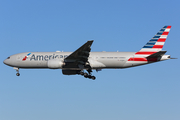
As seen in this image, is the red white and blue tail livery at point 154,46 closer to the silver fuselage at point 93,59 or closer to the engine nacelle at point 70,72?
the silver fuselage at point 93,59

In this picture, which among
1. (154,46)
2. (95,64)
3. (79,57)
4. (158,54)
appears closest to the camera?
(158,54)

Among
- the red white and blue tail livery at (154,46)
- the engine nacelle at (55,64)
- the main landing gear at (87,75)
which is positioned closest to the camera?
the engine nacelle at (55,64)

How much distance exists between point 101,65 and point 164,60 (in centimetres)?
959

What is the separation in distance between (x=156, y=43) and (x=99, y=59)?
9.28m

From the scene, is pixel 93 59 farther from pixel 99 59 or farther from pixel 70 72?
pixel 70 72

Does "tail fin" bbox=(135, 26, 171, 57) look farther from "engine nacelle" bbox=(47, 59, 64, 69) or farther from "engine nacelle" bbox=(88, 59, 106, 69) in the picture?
"engine nacelle" bbox=(47, 59, 64, 69)

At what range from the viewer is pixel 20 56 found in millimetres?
49500

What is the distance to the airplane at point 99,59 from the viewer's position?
44469 millimetres

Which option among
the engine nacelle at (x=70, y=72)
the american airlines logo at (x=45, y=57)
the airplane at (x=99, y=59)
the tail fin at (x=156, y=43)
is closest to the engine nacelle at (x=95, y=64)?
the airplane at (x=99, y=59)

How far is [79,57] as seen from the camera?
44.4 meters

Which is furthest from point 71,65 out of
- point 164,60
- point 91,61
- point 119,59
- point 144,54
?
point 164,60

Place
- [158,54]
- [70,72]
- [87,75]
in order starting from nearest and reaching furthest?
[158,54]
[87,75]
[70,72]

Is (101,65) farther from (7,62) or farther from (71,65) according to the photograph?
(7,62)

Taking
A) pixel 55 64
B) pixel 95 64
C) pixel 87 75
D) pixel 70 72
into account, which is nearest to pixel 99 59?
pixel 95 64
